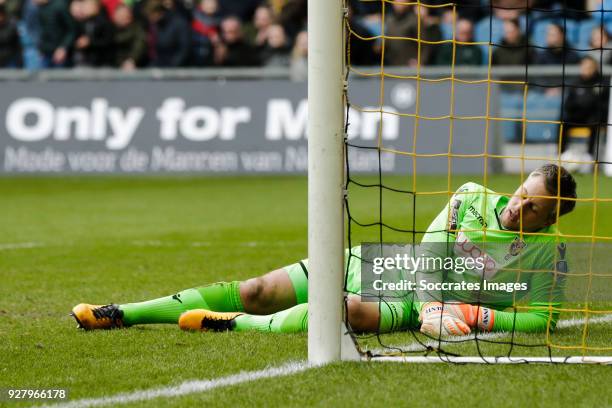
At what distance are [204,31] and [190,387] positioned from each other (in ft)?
50.3

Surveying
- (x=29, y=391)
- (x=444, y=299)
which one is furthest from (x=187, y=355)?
(x=444, y=299)

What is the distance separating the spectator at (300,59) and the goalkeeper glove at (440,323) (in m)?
11.7

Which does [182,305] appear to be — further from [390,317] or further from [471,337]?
[471,337]

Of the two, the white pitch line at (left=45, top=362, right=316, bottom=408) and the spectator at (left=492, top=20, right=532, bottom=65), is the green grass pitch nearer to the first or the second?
the white pitch line at (left=45, top=362, right=316, bottom=408)

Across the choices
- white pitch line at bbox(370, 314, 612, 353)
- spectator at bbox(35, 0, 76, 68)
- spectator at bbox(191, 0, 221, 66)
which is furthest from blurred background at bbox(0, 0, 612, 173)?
white pitch line at bbox(370, 314, 612, 353)

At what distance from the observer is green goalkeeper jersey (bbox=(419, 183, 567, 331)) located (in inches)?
207

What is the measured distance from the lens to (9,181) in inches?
651

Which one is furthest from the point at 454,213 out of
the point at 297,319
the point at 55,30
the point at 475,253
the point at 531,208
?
the point at 55,30

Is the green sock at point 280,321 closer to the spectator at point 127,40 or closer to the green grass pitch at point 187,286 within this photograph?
the green grass pitch at point 187,286

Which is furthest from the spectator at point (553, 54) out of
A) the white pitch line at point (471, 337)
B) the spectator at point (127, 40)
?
the white pitch line at point (471, 337)

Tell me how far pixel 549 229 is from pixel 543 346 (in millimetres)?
717

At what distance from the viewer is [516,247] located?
5.32 m

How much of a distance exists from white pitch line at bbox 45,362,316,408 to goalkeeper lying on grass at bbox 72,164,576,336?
0.66m

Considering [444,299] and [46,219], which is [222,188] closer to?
[46,219]
